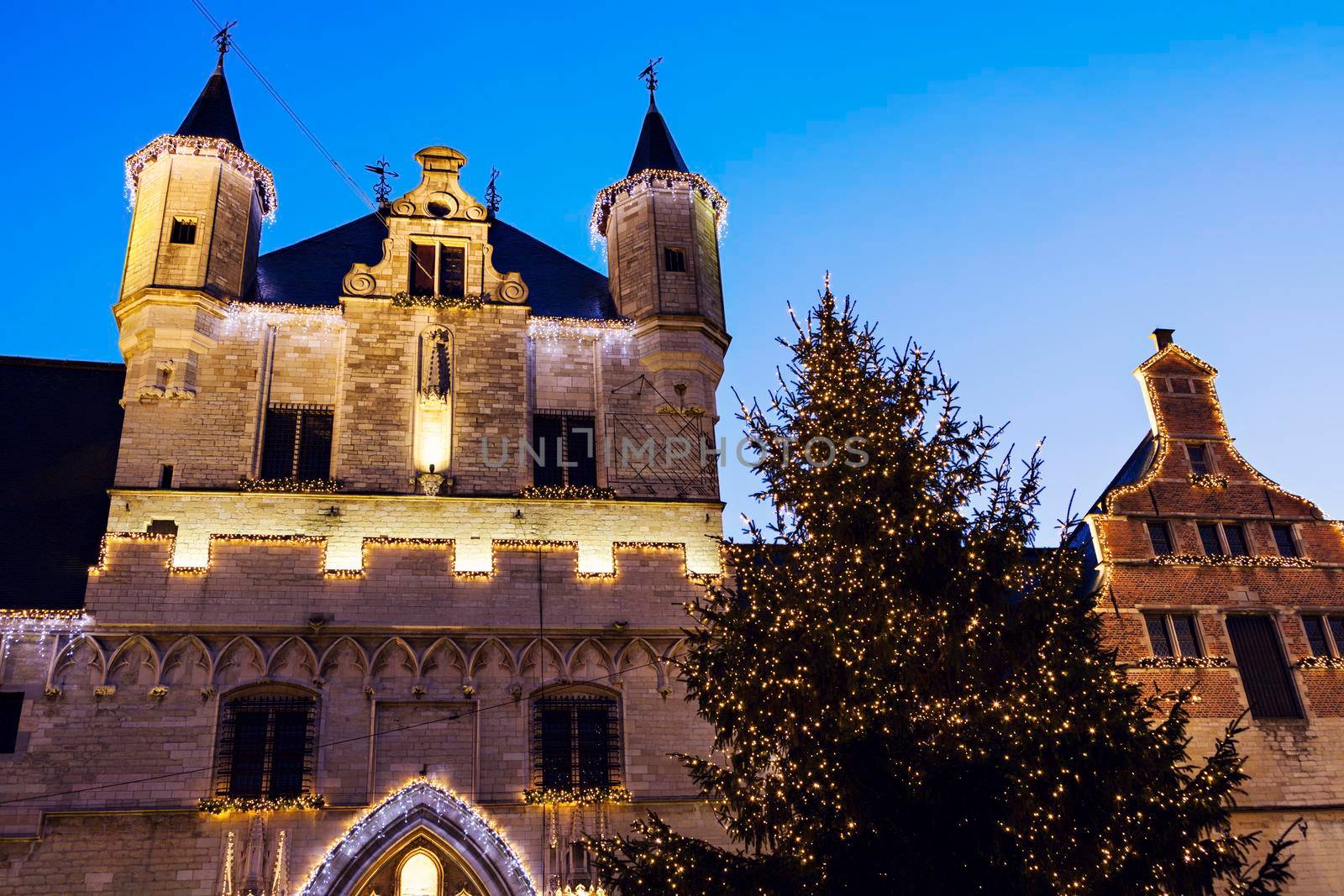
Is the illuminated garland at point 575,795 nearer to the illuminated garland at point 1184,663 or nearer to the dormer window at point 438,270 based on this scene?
the illuminated garland at point 1184,663

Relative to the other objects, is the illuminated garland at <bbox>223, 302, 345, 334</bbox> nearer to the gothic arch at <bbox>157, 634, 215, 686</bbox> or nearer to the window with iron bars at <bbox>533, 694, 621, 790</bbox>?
the gothic arch at <bbox>157, 634, 215, 686</bbox>

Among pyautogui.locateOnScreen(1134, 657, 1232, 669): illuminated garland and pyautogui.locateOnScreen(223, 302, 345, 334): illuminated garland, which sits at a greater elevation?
pyautogui.locateOnScreen(223, 302, 345, 334): illuminated garland

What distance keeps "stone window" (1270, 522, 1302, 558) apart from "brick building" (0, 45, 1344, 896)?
40 mm

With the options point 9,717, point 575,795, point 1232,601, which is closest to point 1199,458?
point 1232,601

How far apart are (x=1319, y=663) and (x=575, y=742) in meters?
11.8

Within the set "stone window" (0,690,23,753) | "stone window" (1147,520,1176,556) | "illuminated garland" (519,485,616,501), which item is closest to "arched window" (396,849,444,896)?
"stone window" (0,690,23,753)

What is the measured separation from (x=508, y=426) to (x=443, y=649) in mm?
4234

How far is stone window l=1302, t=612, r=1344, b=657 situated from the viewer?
1859cm

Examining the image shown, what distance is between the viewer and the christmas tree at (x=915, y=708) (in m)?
11.1

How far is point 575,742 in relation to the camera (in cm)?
1638

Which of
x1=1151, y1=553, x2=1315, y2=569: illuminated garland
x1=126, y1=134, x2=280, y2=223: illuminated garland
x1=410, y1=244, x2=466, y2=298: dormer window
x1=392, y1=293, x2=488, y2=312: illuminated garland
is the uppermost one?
x1=126, y1=134, x2=280, y2=223: illuminated garland

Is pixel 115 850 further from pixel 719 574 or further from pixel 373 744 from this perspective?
pixel 719 574

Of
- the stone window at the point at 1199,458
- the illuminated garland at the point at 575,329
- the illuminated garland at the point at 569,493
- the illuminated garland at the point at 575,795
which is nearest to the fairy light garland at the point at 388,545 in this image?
the illuminated garland at the point at 569,493

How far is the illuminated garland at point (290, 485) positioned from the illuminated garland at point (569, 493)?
9.82 ft
